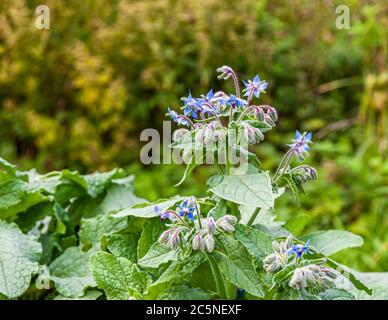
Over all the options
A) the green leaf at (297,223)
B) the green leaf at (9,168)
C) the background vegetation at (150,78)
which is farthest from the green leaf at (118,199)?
the background vegetation at (150,78)

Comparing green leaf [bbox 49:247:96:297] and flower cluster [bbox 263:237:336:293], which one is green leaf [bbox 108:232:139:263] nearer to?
green leaf [bbox 49:247:96:297]

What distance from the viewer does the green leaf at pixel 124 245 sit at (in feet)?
4.89

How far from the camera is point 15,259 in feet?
4.75

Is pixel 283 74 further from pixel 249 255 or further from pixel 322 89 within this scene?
pixel 249 255

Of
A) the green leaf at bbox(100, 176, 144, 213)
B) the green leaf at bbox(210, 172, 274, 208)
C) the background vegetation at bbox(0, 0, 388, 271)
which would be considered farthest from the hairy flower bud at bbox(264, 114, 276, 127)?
the background vegetation at bbox(0, 0, 388, 271)

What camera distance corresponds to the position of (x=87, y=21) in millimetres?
4547

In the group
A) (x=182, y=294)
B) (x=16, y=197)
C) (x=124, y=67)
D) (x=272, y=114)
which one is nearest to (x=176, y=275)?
(x=182, y=294)

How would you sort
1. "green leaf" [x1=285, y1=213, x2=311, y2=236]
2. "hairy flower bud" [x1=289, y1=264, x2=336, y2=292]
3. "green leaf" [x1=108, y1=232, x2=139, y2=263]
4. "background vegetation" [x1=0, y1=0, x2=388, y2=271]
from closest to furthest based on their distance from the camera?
"hairy flower bud" [x1=289, y1=264, x2=336, y2=292] → "green leaf" [x1=108, y1=232, x2=139, y2=263] → "green leaf" [x1=285, y1=213, x2=311, y2=236] → "background vegetation" [x1=0, y1=0, x2=388, y2=271]

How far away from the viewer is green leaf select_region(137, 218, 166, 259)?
1.42 m

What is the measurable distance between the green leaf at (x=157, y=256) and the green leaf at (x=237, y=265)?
0.09 meters

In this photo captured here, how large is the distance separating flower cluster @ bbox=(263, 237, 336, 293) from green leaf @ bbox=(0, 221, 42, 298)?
52 cm

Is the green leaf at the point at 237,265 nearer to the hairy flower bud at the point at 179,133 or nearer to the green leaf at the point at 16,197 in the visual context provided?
the hairy flower bud at the point at 179,133

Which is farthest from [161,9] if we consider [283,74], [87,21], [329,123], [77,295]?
[77,295]

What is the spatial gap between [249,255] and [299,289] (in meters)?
0.14
